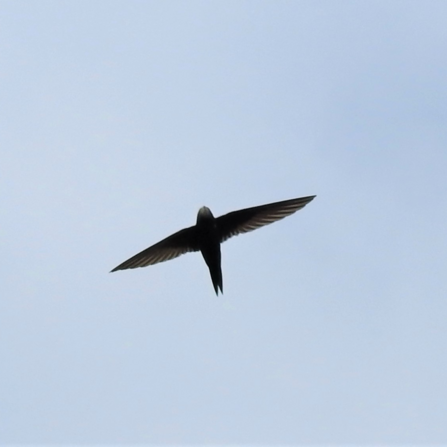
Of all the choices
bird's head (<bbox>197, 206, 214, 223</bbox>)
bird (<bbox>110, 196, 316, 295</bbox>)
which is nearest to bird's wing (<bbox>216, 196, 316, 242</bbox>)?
bird (<bbox>110, 196, 316, 295</bbox>)

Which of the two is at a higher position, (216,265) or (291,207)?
(291,207)

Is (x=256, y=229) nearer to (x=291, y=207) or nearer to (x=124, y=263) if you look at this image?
(x=291, y=207)

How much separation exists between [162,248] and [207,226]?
4.37 ft

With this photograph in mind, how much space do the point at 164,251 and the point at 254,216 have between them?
1.73m

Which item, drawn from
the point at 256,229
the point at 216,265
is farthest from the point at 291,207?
the point at 216,265

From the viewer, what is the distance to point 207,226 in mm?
14375

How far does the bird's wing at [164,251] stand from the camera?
49.6ft

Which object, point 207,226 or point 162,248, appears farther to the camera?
point 162,248

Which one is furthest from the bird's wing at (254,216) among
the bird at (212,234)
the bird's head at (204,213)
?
the bird's head at (204,213)

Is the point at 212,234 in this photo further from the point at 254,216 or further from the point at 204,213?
the point at 254,216

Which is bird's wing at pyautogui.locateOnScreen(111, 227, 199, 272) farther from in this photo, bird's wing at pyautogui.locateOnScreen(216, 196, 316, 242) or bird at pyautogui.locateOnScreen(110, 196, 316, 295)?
bird's wing at pyautogui.locateOnScreen(216, 196, 316, 242)

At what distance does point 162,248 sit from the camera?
1535 centimetres

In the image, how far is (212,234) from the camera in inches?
569

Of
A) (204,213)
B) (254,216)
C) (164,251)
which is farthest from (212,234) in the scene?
(164,251)
